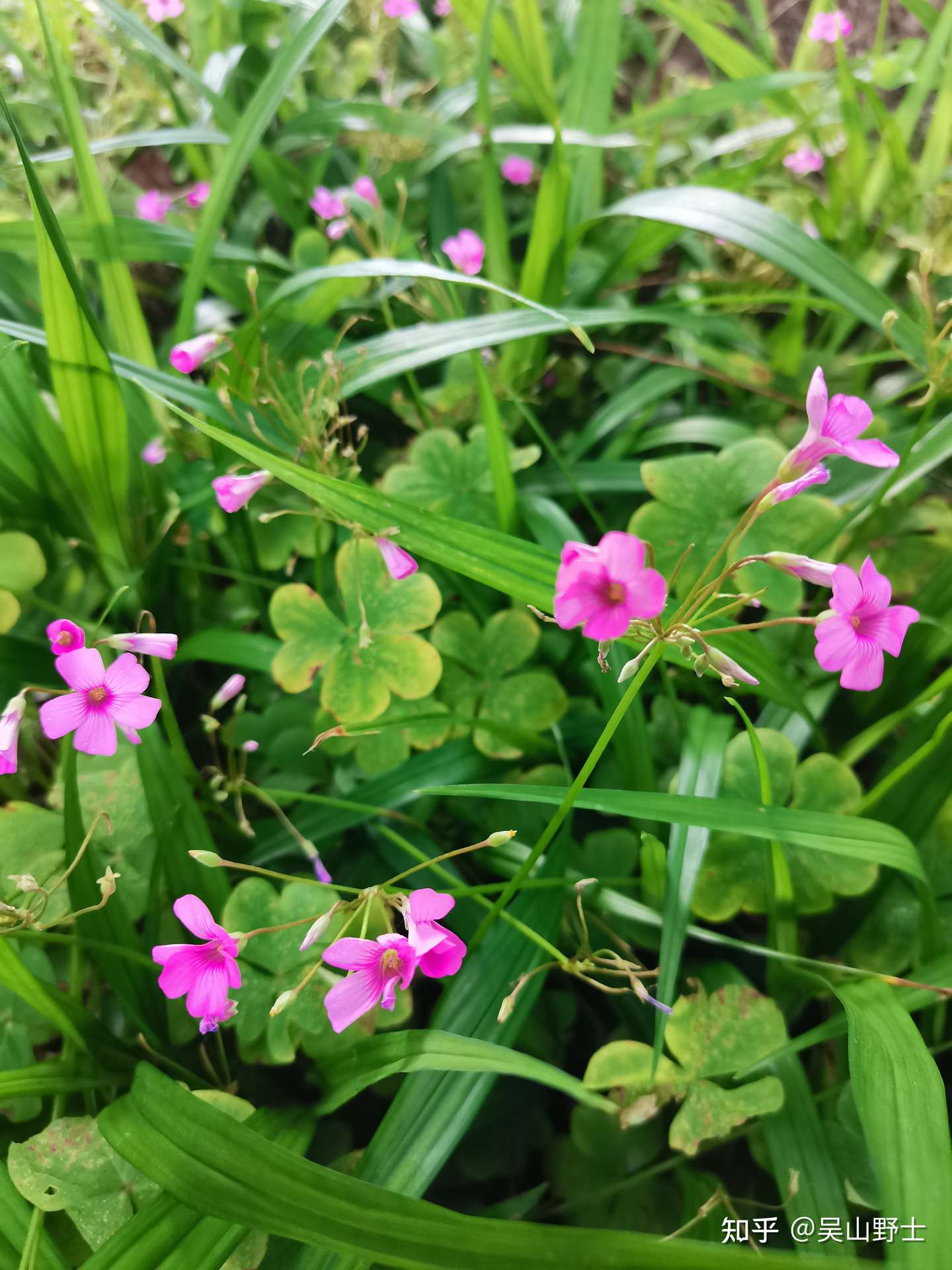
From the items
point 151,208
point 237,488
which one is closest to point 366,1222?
point 237,488

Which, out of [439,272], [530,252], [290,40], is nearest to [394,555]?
[439,272]

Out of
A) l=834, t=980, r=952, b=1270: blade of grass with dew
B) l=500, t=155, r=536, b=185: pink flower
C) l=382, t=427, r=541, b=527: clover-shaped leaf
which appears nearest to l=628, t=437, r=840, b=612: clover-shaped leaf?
l=382, t=427, r=541, b=527: clover-shaped leaf

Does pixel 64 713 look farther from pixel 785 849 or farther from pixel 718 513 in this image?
pixel 718 513

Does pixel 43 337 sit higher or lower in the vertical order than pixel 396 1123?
higher

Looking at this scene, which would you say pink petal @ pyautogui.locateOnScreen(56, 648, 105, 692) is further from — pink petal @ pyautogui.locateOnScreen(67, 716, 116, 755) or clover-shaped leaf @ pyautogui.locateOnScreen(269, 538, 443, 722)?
clover-shaped leaf @ pyautogui.locateOnScreen(269, 538, 443, 722)

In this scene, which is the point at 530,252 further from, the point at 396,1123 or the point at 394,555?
the point at 396,1123

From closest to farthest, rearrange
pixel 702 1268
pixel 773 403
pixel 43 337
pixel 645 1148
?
pixel 702 1268 → pixel 645 1148 → pixel 43 337 → pixel 773 403
